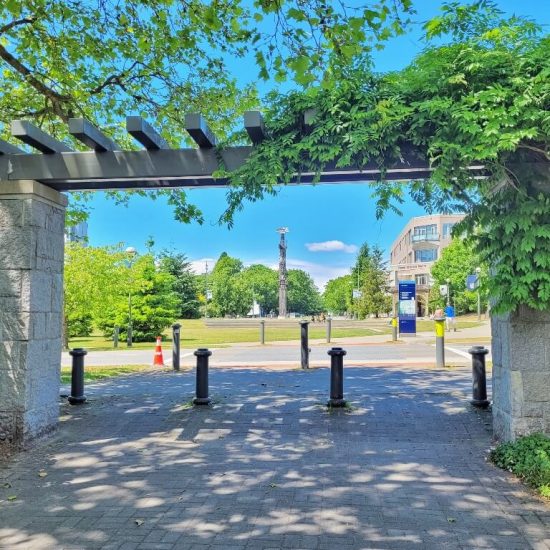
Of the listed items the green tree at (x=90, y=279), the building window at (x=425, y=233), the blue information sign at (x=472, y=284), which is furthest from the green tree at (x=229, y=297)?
the blue information sign at (x=472, y=284)

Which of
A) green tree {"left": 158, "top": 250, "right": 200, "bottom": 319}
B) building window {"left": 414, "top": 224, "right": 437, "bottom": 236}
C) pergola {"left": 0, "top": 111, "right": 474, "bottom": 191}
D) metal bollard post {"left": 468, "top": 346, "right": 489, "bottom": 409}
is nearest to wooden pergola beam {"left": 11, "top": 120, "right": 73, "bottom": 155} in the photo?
pergola {"left": 0, "top": 111, "right": 474, "bottom": 191}

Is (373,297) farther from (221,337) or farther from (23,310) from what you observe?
(23,310)

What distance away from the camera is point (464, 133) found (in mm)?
4672

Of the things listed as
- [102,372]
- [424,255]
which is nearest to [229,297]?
[424,255]

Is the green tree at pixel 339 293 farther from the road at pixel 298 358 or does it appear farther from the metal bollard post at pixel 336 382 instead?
the metal bollard post at pixel 336 382

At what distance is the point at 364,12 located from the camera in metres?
4.98

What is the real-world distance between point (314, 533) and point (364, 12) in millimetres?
4457

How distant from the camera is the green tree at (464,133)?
15.0 ft

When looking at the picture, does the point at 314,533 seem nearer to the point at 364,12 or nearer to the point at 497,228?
the point at 497,228

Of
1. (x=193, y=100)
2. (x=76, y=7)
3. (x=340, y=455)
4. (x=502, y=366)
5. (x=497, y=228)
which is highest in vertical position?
(x=76, y=7)

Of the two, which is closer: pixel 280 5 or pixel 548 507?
pixel 548 507

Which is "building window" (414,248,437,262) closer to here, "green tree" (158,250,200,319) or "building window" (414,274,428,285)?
"building window" (414,274,428,285)

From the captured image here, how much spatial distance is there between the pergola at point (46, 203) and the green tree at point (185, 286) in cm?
4871

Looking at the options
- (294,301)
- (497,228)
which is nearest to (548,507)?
(497,228)
